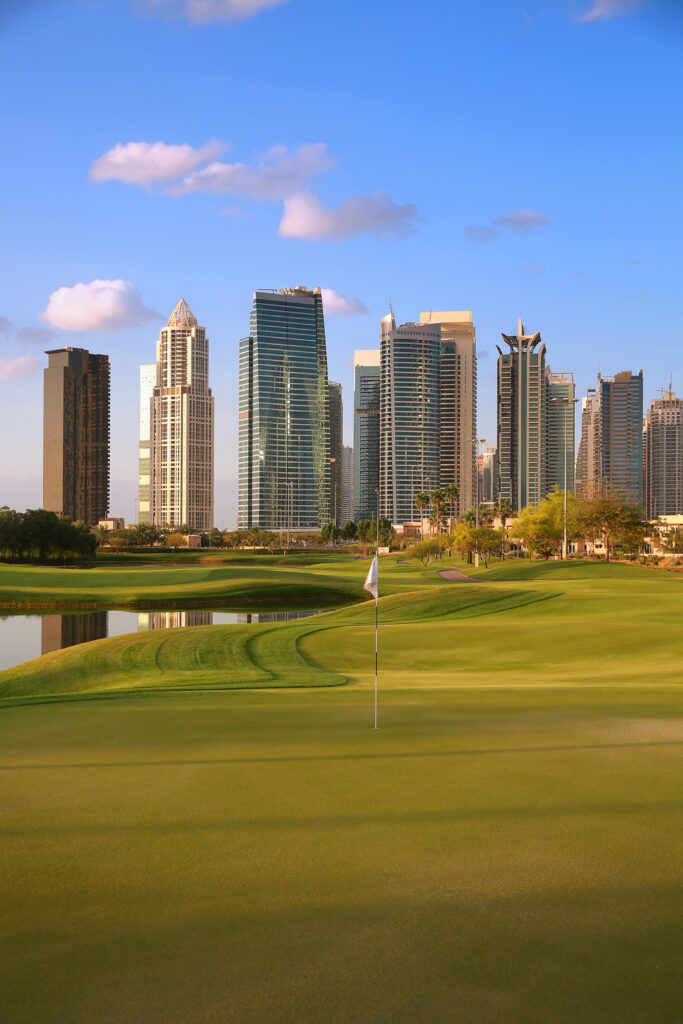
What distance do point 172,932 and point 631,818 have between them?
13.8 feet

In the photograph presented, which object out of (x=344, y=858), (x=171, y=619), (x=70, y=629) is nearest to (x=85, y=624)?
(x=70, y=629)

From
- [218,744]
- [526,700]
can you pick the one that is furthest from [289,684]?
[218,744]

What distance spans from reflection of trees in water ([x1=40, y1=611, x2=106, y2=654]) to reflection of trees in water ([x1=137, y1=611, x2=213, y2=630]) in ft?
8.40

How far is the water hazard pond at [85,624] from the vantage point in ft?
125

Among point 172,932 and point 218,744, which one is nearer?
point 172,932

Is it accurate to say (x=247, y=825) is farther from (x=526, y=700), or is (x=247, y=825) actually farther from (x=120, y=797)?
(x=526, y=700)

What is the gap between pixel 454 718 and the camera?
11883mm

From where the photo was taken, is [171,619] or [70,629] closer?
[70,629]

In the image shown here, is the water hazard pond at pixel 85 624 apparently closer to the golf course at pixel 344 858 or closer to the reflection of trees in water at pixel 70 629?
the reflection of trees in water at pixel 70 629

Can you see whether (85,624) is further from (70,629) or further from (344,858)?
(344,858)

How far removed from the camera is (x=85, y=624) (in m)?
48.0

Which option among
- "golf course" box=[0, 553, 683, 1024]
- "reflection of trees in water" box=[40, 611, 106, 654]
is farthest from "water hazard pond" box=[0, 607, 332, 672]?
"golf course" box=[0, 553, 683, 1024]

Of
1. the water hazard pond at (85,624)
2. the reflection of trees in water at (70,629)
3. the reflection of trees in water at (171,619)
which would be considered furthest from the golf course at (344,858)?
the reflection of trees in water at (171,619)

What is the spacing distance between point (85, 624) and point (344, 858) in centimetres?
4507
